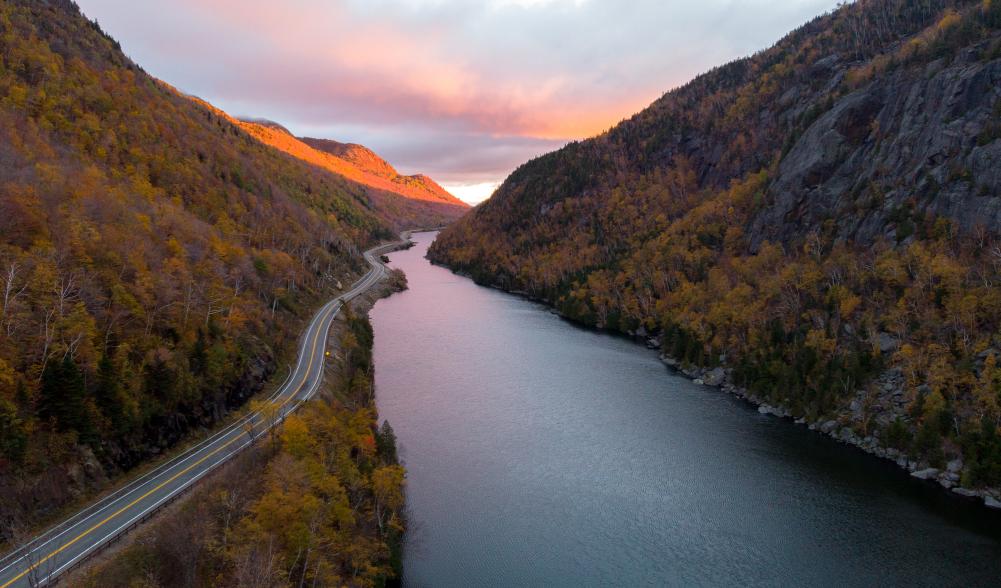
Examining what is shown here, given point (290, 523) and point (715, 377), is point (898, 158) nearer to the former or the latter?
point (715, 377)

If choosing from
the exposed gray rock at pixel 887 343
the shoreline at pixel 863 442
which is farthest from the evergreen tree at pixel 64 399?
the exposed gray rock at pixel 887 343

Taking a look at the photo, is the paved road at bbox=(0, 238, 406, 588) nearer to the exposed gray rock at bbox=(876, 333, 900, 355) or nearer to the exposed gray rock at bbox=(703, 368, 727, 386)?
the exposed gray rock at bbox=(703, 368, 727, 386)

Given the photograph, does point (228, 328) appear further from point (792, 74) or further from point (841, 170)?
point (792, 74)

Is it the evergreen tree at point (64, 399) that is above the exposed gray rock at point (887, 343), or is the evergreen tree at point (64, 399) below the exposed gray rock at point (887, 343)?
above

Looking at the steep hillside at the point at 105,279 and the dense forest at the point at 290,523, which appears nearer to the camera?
the dense forest at the point at 290,523

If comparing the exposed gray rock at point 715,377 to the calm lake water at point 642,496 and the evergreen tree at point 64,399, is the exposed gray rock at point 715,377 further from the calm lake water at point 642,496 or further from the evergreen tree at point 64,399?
the evergreen tree at point 64,399

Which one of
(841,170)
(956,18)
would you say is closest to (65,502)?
(841,170)
